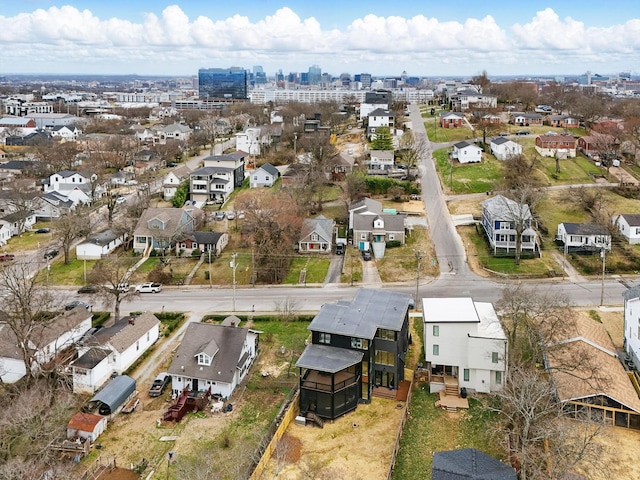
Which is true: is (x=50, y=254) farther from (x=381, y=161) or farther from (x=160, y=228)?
(x=381, y=161)

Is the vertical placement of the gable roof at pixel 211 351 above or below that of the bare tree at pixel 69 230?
below

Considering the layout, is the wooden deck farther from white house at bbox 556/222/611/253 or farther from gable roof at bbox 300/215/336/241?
white house at bbox 556/222/611/253

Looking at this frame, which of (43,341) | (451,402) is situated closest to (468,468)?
(451,402)

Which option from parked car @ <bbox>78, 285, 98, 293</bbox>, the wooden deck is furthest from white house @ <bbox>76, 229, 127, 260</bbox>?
the wooden deck

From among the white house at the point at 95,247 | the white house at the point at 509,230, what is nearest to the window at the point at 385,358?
the white house at the point at 509,230

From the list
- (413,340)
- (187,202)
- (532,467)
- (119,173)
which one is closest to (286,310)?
(413,340)

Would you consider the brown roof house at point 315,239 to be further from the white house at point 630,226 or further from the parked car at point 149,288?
the white house at point 630,226
